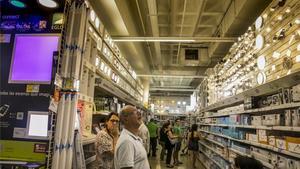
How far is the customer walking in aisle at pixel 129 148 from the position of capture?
214 centimetres

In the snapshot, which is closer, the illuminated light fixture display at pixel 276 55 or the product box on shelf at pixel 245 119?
the illuminated light fixture display at pixel 276 55

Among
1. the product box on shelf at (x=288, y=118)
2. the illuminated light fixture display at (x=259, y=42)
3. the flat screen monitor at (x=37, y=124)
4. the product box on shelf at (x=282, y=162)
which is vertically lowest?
the product box on shelf at (x=282, y=162)

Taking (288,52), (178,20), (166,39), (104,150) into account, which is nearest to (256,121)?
(288,52)

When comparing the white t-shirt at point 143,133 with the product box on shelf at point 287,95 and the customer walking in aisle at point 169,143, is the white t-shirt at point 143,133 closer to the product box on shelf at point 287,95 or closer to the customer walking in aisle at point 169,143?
the customer walking in aisle at point 169,143

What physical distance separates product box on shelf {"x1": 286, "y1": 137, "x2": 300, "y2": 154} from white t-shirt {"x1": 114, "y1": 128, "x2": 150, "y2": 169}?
69.9 inches

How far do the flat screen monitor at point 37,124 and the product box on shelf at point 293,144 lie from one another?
2.67 meters

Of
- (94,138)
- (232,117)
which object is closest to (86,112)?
(94,138)

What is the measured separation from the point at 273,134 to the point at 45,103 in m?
3.28

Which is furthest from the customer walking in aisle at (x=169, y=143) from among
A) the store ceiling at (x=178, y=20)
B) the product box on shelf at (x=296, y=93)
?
the product box on shelf at (x=296, y=93)

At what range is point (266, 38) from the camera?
158 inches

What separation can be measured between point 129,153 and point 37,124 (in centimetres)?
83

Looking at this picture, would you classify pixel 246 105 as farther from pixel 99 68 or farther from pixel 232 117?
pixel 99 68

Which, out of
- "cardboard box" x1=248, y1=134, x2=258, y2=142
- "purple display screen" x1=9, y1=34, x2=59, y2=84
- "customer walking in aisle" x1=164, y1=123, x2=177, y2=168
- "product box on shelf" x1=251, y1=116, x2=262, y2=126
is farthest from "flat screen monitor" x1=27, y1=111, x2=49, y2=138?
→ "customer walking in aisle" x1=164, y1=123, x2=177, y2=168

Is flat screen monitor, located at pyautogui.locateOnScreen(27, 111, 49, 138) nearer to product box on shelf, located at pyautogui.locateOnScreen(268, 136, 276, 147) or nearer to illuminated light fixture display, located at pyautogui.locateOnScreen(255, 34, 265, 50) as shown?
product box on shelf, located at pyautogui.locateOnScreen(268, 136, 276, 147)
